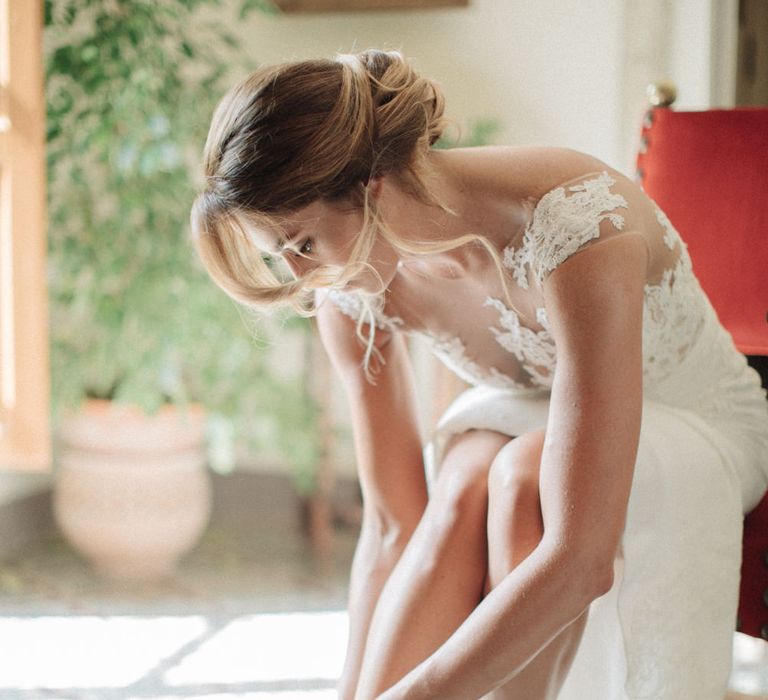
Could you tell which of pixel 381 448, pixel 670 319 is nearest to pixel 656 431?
pixel 670 319

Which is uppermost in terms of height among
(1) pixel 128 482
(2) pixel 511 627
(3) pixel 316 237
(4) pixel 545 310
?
(3) pixel 316 237

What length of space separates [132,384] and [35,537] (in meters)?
0.73

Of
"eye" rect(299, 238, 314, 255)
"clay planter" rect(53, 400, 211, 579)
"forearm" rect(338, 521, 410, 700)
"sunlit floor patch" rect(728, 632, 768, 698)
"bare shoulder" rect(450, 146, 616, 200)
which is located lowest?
"sunlit floor patch" rect(728, 632, 768, 698)

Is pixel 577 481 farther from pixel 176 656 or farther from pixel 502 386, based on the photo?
pixel 176 656

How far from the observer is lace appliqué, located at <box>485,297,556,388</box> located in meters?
1.08

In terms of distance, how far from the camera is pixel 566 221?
920 millimetres

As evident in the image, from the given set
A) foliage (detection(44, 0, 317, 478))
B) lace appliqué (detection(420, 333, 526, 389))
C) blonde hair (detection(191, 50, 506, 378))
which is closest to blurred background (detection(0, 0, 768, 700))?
foliage (detection(44, 0, 317, 478))

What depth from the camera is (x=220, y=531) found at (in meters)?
2.69

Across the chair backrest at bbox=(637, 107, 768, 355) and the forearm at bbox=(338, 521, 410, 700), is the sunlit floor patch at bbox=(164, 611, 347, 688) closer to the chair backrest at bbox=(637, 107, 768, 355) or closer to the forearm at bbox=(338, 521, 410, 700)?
the forearm at bbox=(338, 521, 410, 700)

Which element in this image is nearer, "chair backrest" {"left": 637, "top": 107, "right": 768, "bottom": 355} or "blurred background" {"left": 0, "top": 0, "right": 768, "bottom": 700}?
"chair backrest" {"left": 637, "top": 107, "right": 768, "bottom": 355}

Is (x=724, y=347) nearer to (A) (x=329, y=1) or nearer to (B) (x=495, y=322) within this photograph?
(B) (x=495, y=322)

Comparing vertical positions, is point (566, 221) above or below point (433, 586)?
above

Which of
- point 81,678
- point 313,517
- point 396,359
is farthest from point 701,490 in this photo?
point 313,517

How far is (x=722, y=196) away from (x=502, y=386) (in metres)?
0.50
